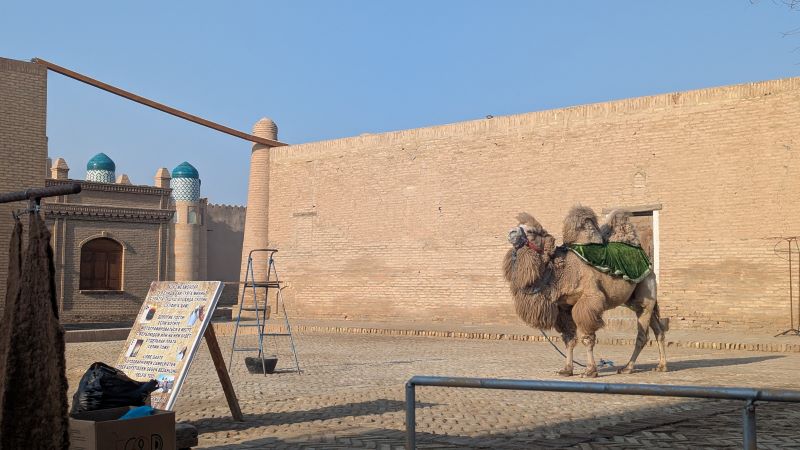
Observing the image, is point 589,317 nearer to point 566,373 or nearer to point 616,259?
point 566,373

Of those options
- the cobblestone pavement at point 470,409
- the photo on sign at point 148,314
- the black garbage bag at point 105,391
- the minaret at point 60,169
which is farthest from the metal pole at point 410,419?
the minaret at point 60,169

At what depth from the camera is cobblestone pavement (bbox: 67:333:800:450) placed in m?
7.28

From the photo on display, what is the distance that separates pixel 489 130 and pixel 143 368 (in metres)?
16.9

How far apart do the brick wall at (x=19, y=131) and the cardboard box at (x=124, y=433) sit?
14.9 m

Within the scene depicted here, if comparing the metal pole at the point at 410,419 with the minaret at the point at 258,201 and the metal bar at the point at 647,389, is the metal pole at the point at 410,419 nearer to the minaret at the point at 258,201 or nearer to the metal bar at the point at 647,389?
the metal bar at the point at 647,389

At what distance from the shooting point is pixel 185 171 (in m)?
47.7

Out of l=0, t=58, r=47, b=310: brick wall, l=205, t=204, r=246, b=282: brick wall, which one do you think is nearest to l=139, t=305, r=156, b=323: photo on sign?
l=0, t=58, r=47, b=310: brick wall

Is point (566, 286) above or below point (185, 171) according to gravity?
below

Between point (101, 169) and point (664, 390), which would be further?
point (101, 169)

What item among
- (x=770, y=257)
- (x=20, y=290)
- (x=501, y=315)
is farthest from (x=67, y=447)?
(x=501, y=315)

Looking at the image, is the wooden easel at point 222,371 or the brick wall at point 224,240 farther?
the brick wall at point 224,240

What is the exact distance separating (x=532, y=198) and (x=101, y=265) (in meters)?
15.7

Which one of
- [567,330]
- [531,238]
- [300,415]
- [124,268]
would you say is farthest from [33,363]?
[124,268]

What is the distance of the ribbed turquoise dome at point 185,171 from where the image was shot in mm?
47469
